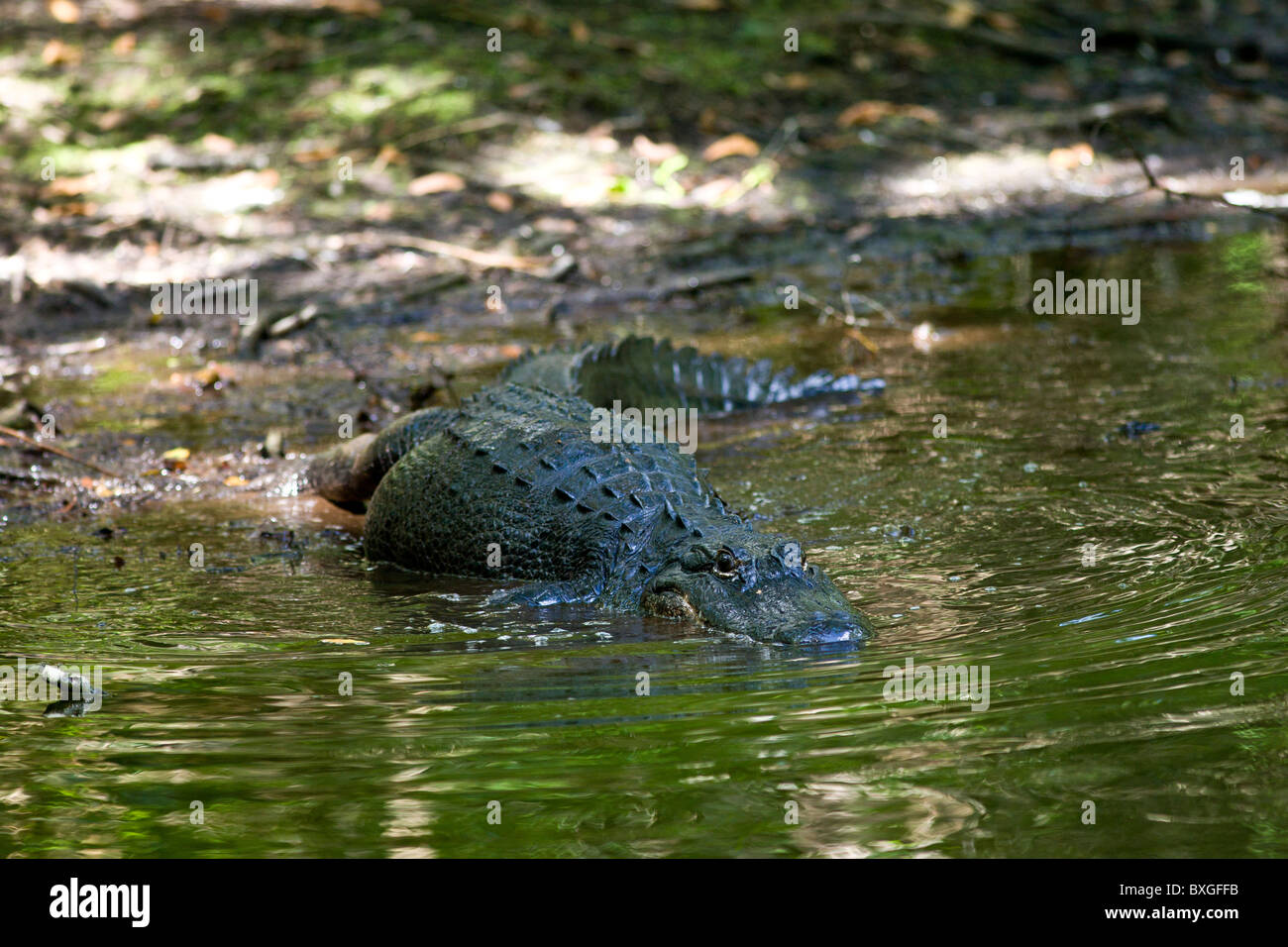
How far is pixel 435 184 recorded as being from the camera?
1127cm

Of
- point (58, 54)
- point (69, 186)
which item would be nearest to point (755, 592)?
point (69, 186)

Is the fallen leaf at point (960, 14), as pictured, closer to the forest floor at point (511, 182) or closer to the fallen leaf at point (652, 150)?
the forest floor at point (511, 182)

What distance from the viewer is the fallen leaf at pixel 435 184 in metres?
11.2

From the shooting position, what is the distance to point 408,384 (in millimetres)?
7832

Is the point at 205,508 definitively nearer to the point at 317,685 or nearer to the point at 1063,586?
the point at 317,685

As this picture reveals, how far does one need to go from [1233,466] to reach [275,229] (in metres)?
7.18

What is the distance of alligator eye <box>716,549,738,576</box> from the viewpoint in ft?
15.0

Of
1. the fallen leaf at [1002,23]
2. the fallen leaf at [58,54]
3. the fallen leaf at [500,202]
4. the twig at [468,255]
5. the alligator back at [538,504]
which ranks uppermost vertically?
the fallen leaf at [1002,23]

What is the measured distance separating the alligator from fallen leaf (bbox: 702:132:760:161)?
6.06 meters

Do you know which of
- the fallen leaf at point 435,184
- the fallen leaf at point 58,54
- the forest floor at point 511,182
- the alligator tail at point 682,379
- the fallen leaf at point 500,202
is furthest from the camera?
the fallen leaf at point 58,54

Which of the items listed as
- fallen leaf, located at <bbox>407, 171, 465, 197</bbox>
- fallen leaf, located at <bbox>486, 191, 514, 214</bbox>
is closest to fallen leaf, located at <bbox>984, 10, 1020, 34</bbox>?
fallen leaf, located at <bbox>486, 191, 514, 214</bbox>

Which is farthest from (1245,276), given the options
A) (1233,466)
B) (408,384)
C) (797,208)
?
(408,384)

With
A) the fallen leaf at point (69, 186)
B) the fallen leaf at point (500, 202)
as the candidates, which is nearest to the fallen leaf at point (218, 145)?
the fallen leaf at point (69, 186)

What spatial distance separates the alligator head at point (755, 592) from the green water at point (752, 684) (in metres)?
0.09
